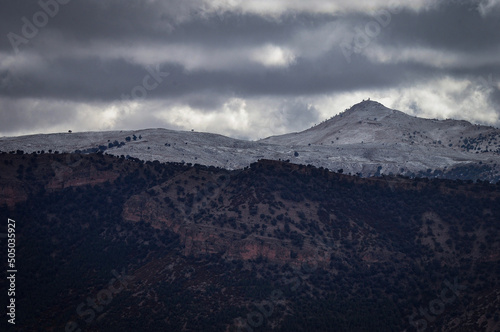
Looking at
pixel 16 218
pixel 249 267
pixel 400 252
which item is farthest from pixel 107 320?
pixel 400 252

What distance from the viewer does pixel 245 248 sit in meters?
152

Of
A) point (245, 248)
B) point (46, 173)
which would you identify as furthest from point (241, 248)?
point (46, 173)

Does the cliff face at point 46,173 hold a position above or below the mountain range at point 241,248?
above

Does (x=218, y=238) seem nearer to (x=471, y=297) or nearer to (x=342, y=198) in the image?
(x=342, y=198)

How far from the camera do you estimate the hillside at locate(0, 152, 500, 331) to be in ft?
447

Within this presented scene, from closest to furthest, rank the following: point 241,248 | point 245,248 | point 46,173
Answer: point 245,248 < point 241,248 < point 46,173

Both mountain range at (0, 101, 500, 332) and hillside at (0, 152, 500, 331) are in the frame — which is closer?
mountain range at (0, 101, 500, 332)

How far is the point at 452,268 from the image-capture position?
14900cm

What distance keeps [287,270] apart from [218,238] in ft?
56.4

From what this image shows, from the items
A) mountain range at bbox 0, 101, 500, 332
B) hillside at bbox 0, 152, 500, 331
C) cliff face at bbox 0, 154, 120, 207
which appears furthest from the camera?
cliff face at bbox 0, 154, 120, 207

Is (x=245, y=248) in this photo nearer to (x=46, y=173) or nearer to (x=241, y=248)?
(x=241, y=248)

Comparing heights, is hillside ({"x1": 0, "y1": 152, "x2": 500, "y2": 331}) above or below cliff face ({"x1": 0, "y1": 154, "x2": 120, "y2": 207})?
below

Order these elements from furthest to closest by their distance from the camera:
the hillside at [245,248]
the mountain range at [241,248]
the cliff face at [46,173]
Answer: the cliff face at [46,173], the hillside at [245,248], the mountain range at [241,248]

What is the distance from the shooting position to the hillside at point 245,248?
136375mm
